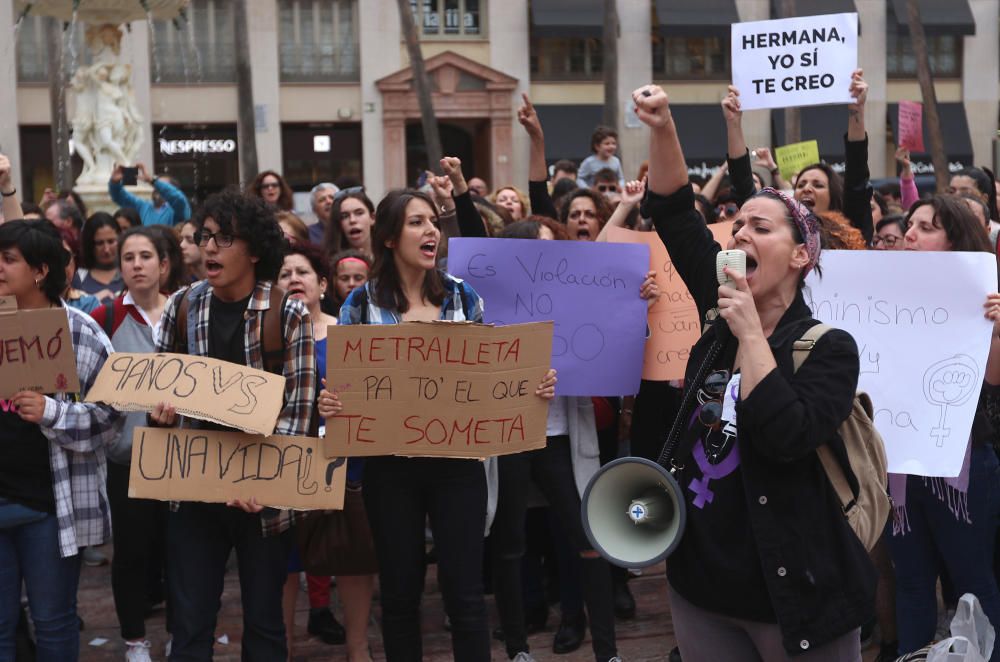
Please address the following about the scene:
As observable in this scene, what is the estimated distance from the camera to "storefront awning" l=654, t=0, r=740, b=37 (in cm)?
2823

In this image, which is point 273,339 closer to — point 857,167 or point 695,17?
point 857,167

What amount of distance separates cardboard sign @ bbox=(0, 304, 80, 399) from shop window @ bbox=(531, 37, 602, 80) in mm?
25209

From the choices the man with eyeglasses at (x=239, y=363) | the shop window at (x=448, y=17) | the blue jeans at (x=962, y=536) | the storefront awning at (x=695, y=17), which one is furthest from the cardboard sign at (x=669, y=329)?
the storefront awning at (x=695, y=17)

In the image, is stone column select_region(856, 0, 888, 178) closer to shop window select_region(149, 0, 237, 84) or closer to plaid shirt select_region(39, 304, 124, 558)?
shop window select_region(149, 0, 237, 84)

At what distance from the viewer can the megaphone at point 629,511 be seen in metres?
3.17

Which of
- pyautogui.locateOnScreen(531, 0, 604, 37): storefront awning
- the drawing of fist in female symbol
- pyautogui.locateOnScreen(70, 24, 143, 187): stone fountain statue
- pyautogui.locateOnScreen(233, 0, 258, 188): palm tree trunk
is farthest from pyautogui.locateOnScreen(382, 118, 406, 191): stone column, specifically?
the drawing of fist in female symbol

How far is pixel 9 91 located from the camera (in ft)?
87.9

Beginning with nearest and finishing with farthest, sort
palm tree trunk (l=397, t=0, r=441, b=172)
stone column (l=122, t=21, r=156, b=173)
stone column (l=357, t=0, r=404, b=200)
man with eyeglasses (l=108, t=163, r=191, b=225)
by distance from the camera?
man with eyeglasses (l=108, t=163, r=191, b=225), palm tree trunk (l=397, t=0, r=441, b=172), stone column (l=122, t=21, r=156, b=173), stone column (l=357, t=0, r=404, b=200)

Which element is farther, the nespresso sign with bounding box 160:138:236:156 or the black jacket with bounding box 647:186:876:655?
the nespresso sign with bounding box 160:138:236:156

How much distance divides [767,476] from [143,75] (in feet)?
84.2

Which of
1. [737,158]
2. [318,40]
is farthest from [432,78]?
[737,158]

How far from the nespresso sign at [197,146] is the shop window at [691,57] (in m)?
10.1

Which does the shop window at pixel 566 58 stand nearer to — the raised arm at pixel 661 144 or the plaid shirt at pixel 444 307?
the plaid shirt at pixel 444 307

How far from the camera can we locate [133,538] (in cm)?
539
